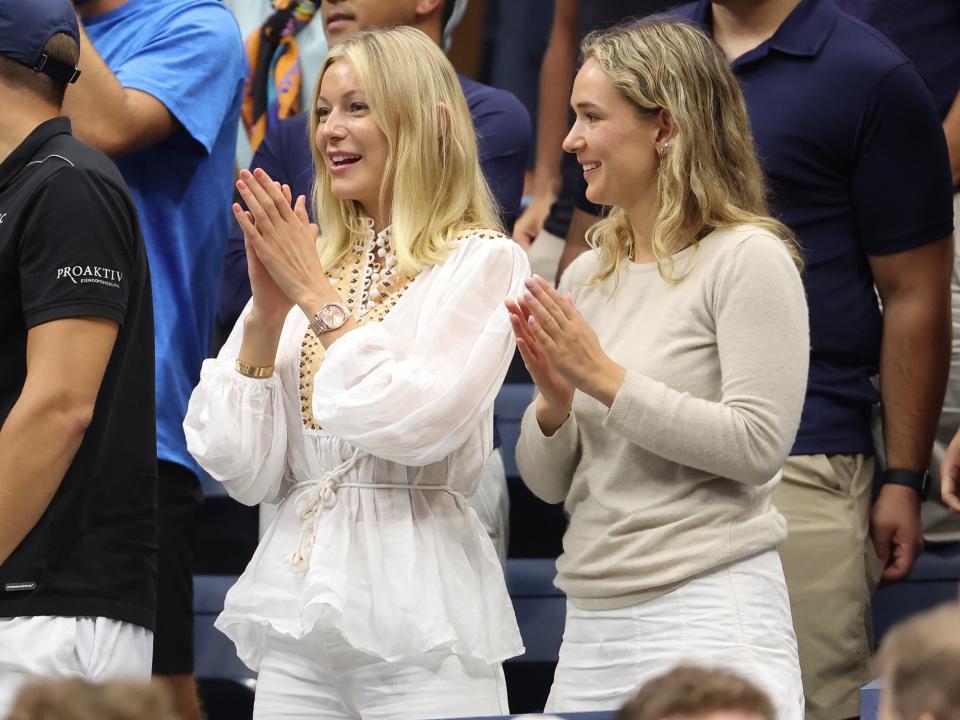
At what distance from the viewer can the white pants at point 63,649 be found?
239cm

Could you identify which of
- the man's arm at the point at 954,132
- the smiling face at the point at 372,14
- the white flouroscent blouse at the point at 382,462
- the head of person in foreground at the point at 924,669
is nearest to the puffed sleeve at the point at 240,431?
the white flouroscent blouse at the point at 382,462

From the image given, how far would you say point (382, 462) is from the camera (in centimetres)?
273

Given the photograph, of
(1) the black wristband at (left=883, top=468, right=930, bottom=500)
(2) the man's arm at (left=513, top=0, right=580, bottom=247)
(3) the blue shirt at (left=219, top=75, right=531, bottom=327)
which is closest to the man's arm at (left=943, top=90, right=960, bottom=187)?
(1) the black wristband at (left=883, top=468, right=930, bottom=500)

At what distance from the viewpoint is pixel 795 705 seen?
255 centimetres

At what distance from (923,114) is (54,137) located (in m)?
1.71

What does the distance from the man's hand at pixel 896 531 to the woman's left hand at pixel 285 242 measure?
1.24m

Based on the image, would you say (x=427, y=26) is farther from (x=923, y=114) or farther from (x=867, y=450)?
(x=867, y=450)

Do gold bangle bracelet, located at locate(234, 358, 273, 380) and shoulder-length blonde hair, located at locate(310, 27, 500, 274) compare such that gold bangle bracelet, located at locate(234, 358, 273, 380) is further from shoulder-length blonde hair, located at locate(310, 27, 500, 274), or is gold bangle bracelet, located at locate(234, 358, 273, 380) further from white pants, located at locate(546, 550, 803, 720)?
white pants, located at locate(546, 550, 803, 720)

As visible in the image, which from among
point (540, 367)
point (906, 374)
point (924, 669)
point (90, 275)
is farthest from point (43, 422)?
point (906, 374)

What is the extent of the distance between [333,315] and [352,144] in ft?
1.21

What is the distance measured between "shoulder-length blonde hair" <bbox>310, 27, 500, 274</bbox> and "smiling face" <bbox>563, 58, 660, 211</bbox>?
204 mm

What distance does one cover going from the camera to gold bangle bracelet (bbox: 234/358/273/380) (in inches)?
110

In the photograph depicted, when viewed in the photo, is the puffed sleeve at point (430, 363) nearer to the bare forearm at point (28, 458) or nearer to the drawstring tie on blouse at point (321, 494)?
the drawstring tie on blouse at point (321, 494)

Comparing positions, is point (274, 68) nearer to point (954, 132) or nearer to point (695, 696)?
point (954, 132)
